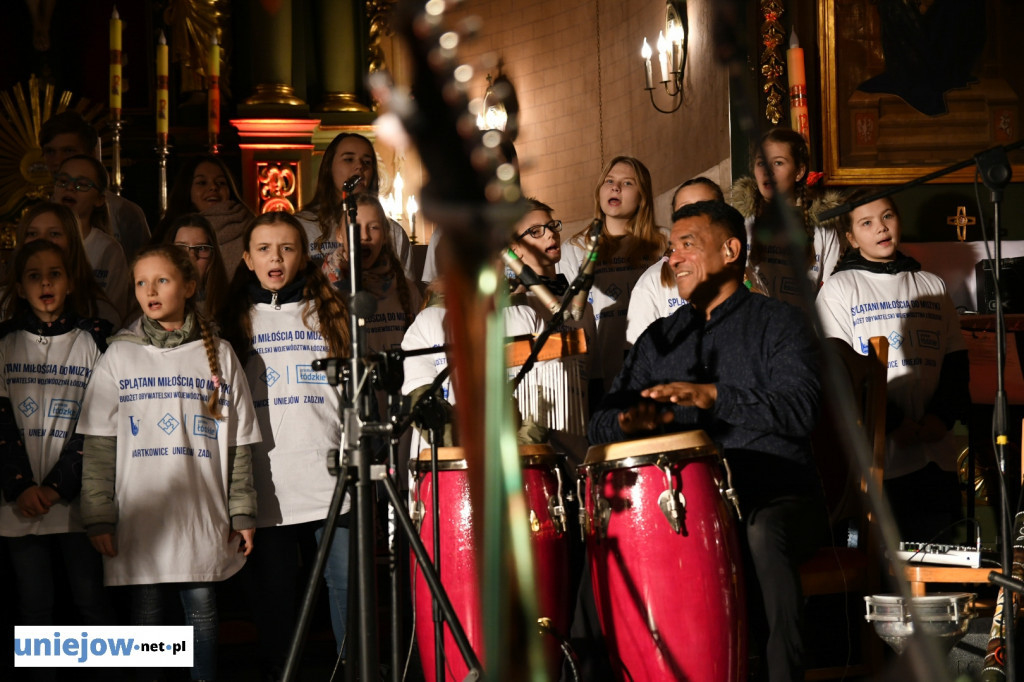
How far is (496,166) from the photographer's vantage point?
477 millimetres

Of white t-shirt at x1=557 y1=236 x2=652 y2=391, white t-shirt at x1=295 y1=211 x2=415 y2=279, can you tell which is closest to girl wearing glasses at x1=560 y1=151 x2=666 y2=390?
white t-shirt at x1=557 y1=236 x2=652 y2=391

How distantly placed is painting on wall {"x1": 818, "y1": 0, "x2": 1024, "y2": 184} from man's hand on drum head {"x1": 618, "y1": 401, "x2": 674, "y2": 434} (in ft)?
10.8

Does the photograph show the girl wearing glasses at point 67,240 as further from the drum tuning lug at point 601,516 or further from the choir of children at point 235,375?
the drum tuning lug at point 601,516

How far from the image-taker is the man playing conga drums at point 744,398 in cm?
287

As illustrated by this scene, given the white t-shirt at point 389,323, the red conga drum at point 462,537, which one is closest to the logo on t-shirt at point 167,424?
the red conga drum at point 462,537

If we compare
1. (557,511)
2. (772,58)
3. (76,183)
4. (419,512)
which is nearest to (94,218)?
(76,183)

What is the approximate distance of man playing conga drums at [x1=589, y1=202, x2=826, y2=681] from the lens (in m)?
2.87

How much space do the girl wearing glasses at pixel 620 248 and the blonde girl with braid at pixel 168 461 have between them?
4.63 ft

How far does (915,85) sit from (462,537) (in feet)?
13.6

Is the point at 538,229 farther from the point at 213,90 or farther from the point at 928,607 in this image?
the point at 213,90

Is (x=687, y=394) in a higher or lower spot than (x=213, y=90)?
lower

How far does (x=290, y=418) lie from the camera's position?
3527mm

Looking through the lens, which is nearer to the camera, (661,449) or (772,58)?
(661,449)

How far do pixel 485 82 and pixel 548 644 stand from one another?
8.47 feet
